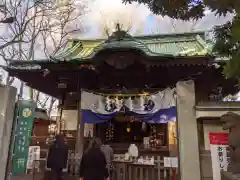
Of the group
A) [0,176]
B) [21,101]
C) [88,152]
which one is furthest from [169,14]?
[0,176]

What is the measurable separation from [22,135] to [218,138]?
6.60 meters

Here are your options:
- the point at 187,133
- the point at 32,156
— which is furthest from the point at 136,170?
the point at 32,156

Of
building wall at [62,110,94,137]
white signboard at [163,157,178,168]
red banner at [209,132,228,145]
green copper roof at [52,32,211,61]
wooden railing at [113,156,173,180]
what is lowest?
wooden railing at [113,156,173,180]

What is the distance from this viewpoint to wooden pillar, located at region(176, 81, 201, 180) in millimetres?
8281

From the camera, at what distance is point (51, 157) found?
28.8 feet

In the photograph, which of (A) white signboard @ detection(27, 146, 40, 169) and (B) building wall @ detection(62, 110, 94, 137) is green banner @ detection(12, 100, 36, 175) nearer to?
(A) white signboard @ detection(27, 146, 40, 169)

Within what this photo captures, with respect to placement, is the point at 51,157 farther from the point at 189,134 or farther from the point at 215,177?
the point at 215,177

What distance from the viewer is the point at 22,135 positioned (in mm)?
8531

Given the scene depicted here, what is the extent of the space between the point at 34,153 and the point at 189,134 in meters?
6.21

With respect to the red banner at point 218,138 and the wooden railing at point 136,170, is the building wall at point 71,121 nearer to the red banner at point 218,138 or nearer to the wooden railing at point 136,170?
the wooden railing at point 136,170

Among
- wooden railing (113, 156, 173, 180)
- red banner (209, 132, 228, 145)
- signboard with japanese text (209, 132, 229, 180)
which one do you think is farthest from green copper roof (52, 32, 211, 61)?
wooden railing (113, 156, 173, 180)

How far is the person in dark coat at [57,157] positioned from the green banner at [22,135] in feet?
2.78

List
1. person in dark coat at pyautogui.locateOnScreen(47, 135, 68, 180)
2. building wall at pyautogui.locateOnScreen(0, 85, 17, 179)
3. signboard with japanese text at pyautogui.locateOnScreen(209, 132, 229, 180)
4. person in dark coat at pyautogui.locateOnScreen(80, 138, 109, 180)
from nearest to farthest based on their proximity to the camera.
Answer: person in dark coat at pyautogui.locateOnScreen(80, 138, 109, 180)
signboard with japanese text at pyautogui.locateOnScreen(209, 132, 229, 180)
building wall at pyautogui.locateOnScreen(0, 85, 17, 179)
person in dark coat at pyautogui.locateOnScreen(47, 135, 68, 180)

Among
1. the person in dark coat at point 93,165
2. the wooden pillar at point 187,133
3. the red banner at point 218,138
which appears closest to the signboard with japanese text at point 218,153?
the red banner at point 218,138
